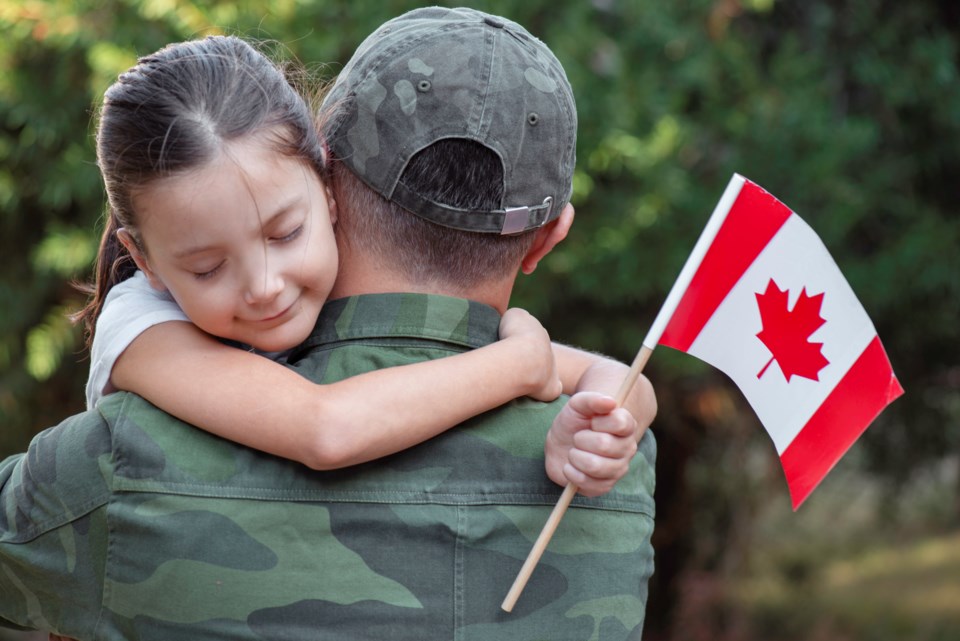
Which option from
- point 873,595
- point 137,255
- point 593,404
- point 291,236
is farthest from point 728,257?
point 873,595

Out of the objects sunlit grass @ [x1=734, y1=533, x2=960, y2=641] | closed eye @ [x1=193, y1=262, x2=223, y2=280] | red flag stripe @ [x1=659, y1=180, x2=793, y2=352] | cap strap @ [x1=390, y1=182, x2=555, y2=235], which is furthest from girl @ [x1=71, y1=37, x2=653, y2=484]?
sunlit grass @ [x1=734, y1=533, x2=960, y2=641]

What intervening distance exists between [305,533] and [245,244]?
41cm

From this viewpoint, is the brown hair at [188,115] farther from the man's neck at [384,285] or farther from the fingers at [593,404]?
the fingers at [593,404]

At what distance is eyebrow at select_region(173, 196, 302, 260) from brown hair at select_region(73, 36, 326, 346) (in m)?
0.07

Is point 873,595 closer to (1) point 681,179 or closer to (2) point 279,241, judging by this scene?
(1) point 681,179

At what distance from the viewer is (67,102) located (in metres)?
3.71

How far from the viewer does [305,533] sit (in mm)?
1618

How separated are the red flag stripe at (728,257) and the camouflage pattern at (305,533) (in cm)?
28

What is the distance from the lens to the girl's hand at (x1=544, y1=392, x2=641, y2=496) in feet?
5.25

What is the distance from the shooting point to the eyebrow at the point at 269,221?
1.64 m

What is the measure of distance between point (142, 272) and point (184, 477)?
1.44 feet

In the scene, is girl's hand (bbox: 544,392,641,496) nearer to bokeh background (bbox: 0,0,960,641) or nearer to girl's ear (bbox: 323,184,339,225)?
girl's ear (bbox: 323,184,339,225)

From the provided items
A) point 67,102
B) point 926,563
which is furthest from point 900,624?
point 67,102

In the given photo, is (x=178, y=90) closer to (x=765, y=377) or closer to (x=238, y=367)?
(x=238, y=367)
